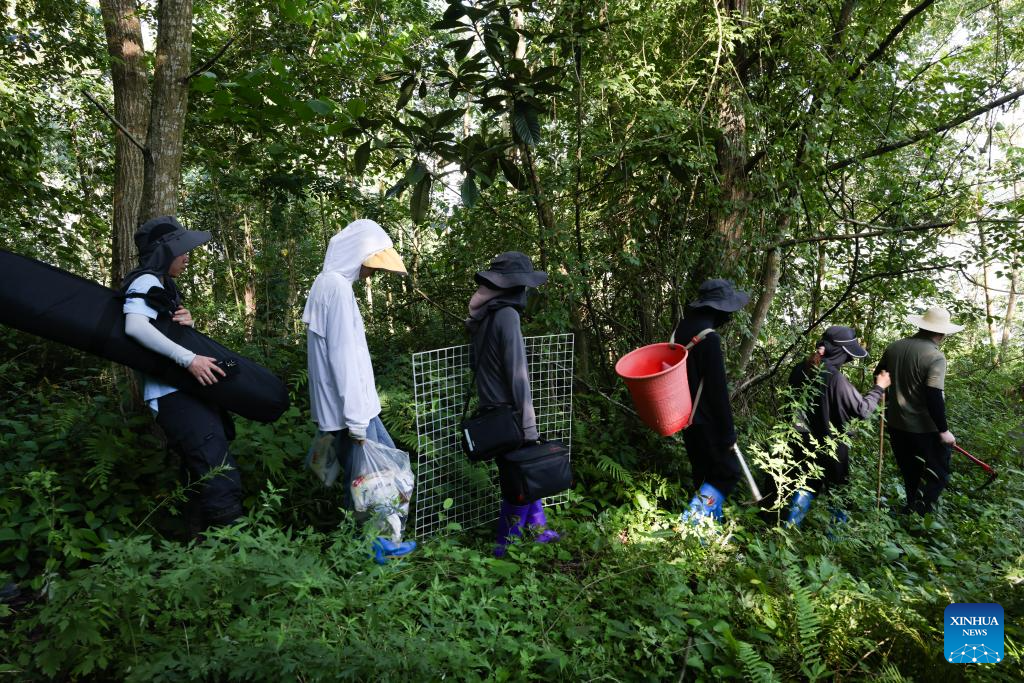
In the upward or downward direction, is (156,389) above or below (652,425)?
above

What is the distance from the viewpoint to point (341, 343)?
10.8ft

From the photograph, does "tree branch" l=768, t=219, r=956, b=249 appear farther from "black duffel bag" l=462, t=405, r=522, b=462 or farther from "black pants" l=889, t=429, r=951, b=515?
"black duffel bag" l=462, t=405, r=522, b=462

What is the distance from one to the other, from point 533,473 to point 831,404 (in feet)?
7.98

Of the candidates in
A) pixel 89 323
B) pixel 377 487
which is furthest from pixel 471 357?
pixel 89 323

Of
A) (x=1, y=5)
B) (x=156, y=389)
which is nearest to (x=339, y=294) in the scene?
(x=156, y=389)

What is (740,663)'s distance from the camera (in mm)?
2652

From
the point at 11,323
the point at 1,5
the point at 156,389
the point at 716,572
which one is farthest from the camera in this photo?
the point at 1,5

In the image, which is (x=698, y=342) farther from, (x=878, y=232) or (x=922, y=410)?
(x=878, y=232)

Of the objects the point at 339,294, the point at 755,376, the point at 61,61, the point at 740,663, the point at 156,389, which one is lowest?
the point at 740,663

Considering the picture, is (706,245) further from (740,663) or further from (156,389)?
(156,389)

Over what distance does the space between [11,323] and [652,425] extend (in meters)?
3.52

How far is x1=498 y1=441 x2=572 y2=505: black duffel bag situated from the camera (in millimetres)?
3586

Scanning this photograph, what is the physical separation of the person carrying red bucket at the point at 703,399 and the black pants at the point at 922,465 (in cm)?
183

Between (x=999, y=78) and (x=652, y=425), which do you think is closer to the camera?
(x=652, y=425)
